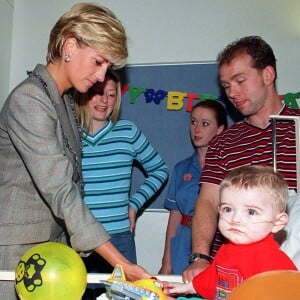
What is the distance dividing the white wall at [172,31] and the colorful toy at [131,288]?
5.01ft

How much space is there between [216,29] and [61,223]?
166 centimetres

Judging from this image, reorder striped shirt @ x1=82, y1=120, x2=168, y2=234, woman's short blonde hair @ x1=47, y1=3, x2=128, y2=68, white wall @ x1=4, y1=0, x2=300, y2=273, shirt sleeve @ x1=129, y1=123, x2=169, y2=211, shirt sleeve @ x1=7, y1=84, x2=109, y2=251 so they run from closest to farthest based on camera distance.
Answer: shirt sleeve @ x1=7, y1=84, x2=109, y2=251
woman's short blonde hair @ x1=47, y1=3, x2=128, y2=68
striped shirt @ x1=82, y1=120, x2=168, y2=234
shirt sleeve @ x1=129, y1=123, x2=169, y2=211
white wall @ x1=4, y1=0, x2=300, y2=273

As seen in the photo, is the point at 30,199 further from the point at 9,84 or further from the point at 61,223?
the point at 9,84

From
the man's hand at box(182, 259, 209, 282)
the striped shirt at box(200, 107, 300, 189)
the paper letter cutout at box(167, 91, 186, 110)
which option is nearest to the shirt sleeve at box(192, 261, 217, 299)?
the man's hand at box(182, 259, 209, 282)

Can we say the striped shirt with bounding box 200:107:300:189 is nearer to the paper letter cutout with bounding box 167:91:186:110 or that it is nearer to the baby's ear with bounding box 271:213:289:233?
the baby's ear with bounding box 271:213:289:233

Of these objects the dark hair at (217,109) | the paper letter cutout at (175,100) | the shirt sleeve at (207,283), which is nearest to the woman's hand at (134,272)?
the shirt sleeve at (207,283)

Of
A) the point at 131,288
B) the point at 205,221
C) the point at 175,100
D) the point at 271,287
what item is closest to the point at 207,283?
the point at 131,288

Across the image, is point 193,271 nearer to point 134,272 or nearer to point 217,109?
point 134,272

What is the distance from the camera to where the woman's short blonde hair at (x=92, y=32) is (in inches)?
53.2

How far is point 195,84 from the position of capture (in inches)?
105

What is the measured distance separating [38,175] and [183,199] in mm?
1222

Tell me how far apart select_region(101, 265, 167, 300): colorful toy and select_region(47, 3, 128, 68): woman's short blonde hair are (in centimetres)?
62

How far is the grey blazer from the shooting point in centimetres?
122

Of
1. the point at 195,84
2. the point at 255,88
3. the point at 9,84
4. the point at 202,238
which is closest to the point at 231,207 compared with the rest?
the point at 202,238
